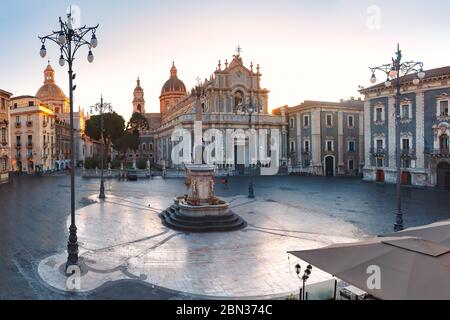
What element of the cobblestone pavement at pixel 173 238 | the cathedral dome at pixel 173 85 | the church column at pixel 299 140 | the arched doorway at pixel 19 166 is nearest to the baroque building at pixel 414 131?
the cobblestone pavement at pixel 173 238

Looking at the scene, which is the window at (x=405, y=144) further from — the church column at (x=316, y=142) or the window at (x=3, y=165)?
the window at (x=3, y=165)

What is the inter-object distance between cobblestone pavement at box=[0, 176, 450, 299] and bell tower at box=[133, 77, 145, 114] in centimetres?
8097

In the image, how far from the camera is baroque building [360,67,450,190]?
106 ft

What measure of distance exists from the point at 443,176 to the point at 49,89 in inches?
3254

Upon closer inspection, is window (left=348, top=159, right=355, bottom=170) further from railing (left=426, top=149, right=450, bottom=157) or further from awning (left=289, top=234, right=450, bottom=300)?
awning (left=289, top=234, right=450, bottom=300)

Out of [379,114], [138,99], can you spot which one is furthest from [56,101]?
[379,114]

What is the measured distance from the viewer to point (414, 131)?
3472 centimetres

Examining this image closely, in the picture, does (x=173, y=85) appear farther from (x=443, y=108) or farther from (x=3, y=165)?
(x=443, y=108)

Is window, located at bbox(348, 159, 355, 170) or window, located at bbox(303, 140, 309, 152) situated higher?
window, located at bbox(303, 140, 309, 152)

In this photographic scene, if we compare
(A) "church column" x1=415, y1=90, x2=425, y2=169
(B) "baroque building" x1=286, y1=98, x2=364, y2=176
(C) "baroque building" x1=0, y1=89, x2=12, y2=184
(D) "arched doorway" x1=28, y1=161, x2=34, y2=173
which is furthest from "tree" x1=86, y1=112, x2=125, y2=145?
(A) "church column" x1=415, y1=90, x2=425, y2=169

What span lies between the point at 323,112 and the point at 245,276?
42.8 metres
